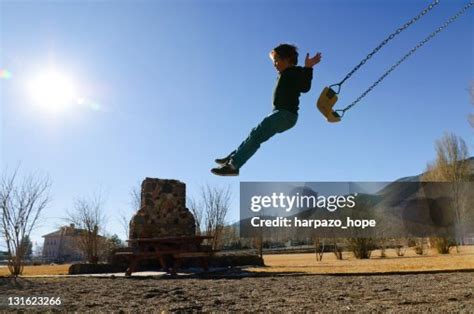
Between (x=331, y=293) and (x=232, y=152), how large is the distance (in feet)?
11.1

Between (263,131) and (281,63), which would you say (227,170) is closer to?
(263,131)

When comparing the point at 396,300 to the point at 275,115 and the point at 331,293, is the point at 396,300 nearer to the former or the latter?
the point at 331,293

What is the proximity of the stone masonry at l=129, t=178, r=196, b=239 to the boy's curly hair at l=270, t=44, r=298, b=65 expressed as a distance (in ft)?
43.4

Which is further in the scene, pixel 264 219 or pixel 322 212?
pixel 322 212

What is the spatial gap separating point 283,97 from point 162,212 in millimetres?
13666

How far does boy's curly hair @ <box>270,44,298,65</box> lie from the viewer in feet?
12.1

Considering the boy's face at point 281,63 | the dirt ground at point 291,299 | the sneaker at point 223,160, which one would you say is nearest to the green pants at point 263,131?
the sneaker at point 223,160

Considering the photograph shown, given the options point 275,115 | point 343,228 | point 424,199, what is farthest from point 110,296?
point 424,199

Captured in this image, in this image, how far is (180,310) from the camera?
4957mm

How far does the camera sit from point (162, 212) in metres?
16.7

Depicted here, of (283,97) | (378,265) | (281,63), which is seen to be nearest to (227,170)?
(283,97)

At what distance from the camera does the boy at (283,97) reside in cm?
361

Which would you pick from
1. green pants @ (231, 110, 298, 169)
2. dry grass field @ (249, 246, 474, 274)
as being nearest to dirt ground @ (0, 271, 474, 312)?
green pants @ (231, 110, 298, 169)

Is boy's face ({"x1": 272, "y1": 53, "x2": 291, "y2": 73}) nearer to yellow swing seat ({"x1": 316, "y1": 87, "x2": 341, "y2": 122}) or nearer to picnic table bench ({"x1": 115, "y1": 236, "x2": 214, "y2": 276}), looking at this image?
yellow swing seat ({"x1": 316, "y1": 87, "x2": 341, "y2": 122})
